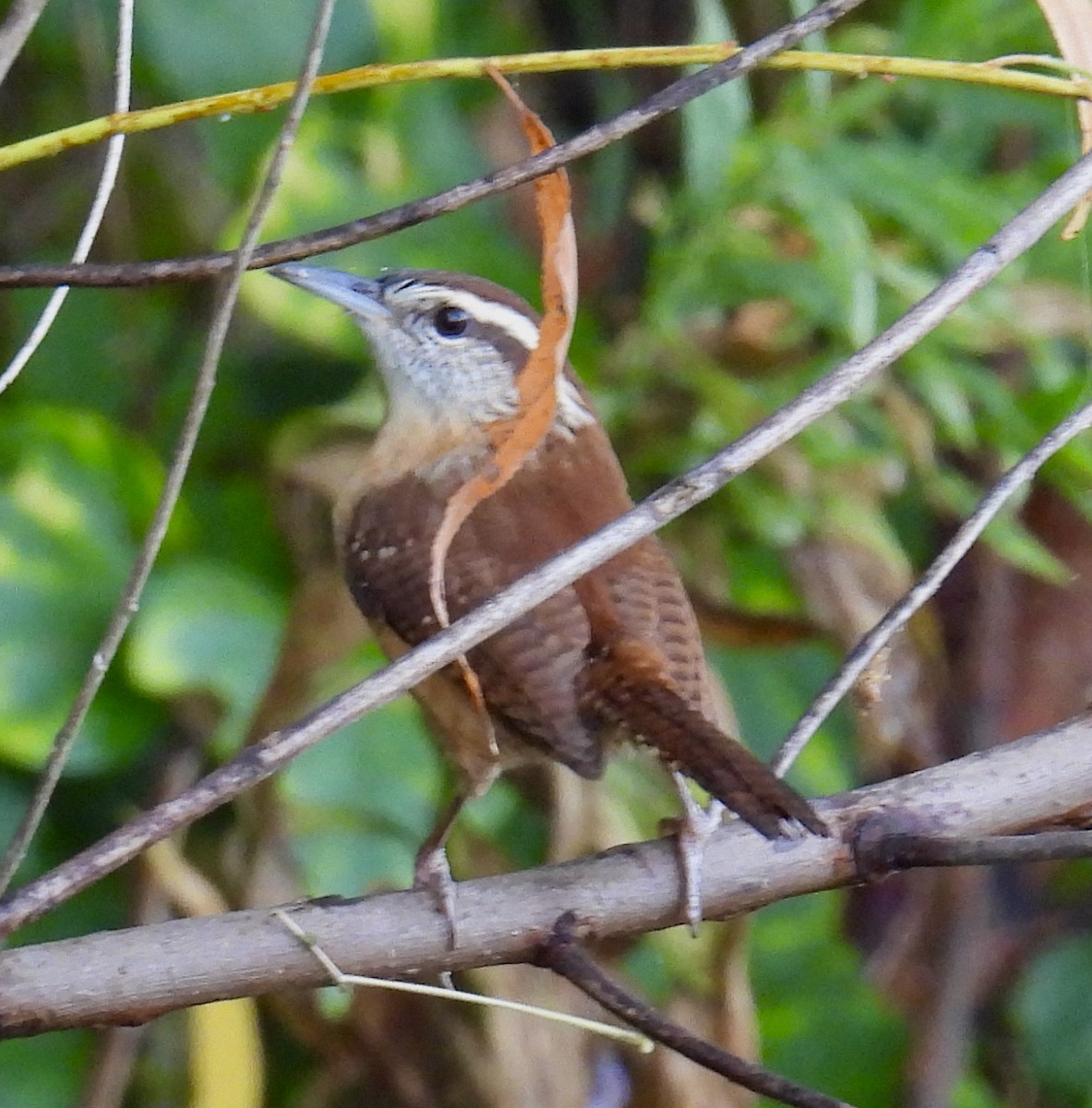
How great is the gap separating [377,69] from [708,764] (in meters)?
0.61

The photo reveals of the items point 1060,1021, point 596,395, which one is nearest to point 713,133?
point 596,395

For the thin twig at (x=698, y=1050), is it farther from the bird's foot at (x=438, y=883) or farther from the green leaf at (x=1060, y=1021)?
the green leaf at (x=1060, y=1021)

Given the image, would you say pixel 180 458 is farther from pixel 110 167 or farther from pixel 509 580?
pixel 509 580

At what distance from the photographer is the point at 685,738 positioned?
4.73 feet

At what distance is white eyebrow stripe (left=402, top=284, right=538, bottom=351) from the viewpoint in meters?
2.33

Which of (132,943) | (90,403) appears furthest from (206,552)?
(132,943)

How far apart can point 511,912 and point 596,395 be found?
138cm

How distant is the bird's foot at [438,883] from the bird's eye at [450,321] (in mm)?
954

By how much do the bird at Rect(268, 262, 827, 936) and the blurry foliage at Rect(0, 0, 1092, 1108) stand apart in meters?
0.28

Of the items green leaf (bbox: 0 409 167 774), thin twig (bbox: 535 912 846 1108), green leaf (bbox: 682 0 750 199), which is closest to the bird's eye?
green leaf (bbox: 682 0 750 199)

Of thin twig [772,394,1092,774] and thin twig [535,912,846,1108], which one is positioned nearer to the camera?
thin twig [535,912,846,1108]

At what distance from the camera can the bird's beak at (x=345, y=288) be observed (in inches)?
87.9

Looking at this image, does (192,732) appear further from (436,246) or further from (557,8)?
(557,8)

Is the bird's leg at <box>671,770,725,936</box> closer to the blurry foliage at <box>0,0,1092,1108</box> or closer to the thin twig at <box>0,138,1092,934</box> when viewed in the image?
the thin twig at <box>0,138,1092,934</box>
